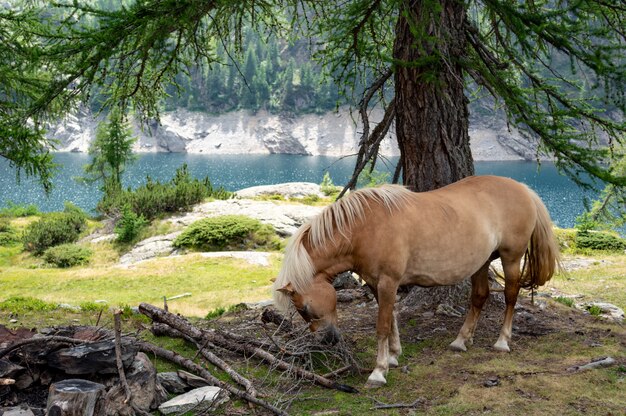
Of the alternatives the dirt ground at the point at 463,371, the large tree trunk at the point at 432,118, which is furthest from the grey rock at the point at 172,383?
the large tree trunk at the point at 432,118

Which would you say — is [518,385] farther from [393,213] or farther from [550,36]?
[550,36]

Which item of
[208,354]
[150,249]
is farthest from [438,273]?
[150,249]

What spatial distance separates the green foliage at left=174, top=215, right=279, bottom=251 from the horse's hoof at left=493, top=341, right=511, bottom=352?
19.1 metres

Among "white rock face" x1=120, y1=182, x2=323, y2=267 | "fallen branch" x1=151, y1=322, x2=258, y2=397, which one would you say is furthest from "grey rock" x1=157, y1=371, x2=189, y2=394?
"white rock face" x1=120, y1=182, x2=323, y2=267

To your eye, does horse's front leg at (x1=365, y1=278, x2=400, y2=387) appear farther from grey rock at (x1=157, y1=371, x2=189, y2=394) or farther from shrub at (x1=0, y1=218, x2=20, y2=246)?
shrub at (x1=0, y1=218, x2=20, y2=246)

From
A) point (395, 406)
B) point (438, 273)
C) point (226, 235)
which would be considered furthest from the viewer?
point (226, 235)

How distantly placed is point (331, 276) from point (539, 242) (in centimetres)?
323

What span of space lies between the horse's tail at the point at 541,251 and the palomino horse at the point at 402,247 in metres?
0.18

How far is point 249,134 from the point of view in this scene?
505 ft

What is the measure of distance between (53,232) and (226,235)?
10.4 metres

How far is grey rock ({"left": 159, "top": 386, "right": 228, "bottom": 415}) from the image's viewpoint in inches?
214

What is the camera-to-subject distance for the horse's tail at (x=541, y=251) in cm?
770

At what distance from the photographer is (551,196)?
6975cm

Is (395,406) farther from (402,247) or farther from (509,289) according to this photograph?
(509,289)
